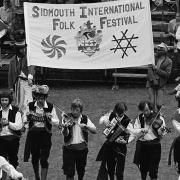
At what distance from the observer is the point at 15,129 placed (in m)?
11.3

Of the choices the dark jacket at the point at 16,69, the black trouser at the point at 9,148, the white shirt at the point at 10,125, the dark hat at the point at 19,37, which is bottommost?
the black trouser at the point at 9,148

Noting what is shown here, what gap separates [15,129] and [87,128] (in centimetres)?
113

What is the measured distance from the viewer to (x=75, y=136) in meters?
11.2

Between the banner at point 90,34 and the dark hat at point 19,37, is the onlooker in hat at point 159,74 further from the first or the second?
the dark hat at point 19,37

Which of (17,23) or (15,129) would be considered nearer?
(15,129)

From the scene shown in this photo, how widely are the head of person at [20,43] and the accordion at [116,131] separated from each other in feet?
13.6

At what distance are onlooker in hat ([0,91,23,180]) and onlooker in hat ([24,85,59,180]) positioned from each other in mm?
226

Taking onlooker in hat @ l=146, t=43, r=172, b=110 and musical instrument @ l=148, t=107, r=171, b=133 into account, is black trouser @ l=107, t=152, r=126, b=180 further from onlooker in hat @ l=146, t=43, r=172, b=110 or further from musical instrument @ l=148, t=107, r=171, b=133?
onlooker in hat @ l=146, t=43, r=172, b=110

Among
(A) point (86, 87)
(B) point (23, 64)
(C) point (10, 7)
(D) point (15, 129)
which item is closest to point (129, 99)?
(A) point (86, 87)

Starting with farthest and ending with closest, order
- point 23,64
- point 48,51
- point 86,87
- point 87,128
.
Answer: point 86,87 → point 48,51 → point 23,64 → point 87,128

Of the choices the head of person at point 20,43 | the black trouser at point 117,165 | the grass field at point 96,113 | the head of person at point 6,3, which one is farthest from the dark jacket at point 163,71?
the head of person at point 6,3

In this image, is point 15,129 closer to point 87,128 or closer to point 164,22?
point 87,128

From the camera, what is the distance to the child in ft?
36.5

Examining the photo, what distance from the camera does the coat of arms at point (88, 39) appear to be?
16.5 m
